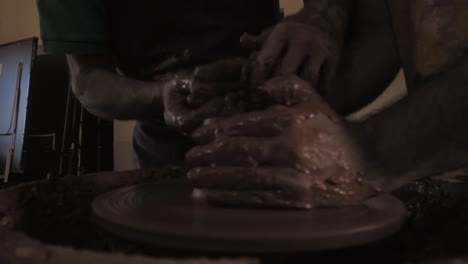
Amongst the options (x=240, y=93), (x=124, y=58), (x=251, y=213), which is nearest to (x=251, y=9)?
(x=124, y=58)

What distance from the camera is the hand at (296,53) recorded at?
3.53ft

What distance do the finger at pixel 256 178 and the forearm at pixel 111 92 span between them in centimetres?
64

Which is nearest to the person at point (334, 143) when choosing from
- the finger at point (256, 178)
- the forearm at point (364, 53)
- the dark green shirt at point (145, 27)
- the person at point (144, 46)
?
the finger at point (256, 178)

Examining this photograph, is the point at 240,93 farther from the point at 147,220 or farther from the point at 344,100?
the point at 344,100

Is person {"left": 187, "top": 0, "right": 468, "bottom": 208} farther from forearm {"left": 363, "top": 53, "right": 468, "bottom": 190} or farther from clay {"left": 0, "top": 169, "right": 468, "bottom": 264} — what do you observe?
clay {"left": 0, "top": 169, "right": 468, "bottom": 264}

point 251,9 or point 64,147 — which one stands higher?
point 251,9

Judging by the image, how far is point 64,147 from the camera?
385cm

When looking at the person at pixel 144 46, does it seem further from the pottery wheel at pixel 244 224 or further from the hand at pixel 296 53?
the pottery wheel at pixel 244 224

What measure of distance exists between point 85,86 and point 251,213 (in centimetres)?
105

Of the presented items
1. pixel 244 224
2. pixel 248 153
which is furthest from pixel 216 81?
pixel 244 224

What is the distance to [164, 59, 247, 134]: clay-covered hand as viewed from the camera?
3.21 feet

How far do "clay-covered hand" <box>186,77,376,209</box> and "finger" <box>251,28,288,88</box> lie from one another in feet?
0.53

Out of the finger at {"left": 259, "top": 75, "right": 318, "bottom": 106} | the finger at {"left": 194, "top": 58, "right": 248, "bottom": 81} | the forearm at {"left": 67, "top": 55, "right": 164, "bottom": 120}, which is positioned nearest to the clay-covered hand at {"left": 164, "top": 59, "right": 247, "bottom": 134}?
the finger at {"left": 194, "top": 58, "right": 248, "bottom": 81}

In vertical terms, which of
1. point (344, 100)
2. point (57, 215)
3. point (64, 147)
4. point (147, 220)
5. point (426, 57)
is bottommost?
point (64, 147)
